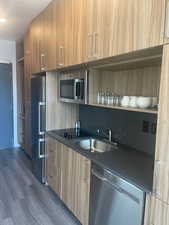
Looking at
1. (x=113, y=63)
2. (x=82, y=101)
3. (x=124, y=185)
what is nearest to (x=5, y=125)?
(x=82, y=101)

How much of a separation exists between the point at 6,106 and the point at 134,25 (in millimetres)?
4040

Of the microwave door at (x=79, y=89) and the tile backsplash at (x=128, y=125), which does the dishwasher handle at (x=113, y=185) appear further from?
the microwave door at (x=79, y=89)

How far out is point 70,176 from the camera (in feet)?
7.16

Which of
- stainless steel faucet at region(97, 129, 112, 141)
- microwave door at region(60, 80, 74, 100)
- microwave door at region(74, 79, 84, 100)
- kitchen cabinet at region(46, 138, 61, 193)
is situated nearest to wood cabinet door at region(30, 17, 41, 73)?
microwave door at region(60, 80, 74, 100)

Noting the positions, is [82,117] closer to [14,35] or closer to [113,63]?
[113,63]

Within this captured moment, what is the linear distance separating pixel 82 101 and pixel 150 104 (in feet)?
2.75

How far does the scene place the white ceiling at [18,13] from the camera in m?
2.43

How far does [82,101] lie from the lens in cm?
218

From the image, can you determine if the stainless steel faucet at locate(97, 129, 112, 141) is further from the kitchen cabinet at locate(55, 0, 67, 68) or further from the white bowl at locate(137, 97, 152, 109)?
the kitchen cabinet at locate(55, 0, 67, 68)

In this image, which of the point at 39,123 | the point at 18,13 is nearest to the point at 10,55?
the point at 18,13

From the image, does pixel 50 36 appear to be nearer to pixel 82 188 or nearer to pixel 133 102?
pixel 133 102

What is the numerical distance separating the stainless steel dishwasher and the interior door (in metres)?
3.51

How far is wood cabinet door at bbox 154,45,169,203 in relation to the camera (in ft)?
3.52

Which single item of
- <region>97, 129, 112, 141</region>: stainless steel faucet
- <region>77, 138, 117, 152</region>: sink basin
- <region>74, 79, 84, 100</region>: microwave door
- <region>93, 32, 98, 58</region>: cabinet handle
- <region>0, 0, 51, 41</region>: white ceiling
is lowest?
<region>77, 138, 117, 152</region>: sink basin
